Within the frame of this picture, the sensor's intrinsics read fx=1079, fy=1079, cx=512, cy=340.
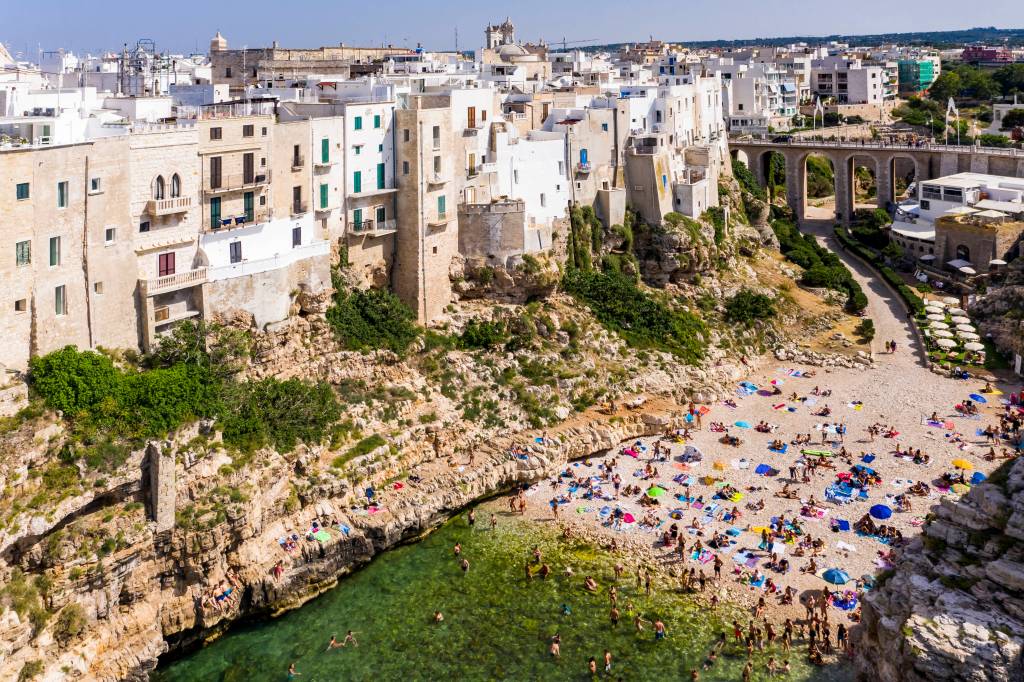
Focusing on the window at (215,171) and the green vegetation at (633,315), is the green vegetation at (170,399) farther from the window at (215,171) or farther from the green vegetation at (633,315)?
the green vegetation at (633,315)

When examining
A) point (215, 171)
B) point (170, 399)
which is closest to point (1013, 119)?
point (215, 171)

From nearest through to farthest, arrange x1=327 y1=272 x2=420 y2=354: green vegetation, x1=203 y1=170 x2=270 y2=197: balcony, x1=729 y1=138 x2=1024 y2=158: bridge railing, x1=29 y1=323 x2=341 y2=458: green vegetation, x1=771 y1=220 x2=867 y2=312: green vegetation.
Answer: x1=29 y1=323 x2=341 y2=458: green vegetation < x1=203 y1=170 x2=270 y2=197: balcony < x1=327 y1=272 x2=420 y2=354: green vegetation < x1=771 y1=220 x2=867 y2=312: green vegetation < x1=729 y1=138 x2=1024 y2=158: bridge railing

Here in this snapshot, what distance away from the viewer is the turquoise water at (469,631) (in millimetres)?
26859

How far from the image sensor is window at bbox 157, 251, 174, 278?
3197cm

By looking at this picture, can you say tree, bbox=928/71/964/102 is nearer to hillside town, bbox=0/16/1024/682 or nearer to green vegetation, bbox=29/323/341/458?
hillside town, bbox=0/16/1024/682

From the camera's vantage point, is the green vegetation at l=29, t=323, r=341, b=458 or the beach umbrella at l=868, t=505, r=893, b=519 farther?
the beach umbrella at l=868, t=505, r=893, b=519

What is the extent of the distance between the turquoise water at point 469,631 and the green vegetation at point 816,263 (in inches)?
1128

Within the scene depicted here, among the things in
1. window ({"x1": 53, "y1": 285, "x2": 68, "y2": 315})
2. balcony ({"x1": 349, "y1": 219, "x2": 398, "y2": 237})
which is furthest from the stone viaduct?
window ({"x1": 53, "y1": 285, "x2": 68, "y2": 315})

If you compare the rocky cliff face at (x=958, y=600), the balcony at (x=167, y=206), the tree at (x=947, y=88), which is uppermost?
Answer: the tree at (x=947, y=88)

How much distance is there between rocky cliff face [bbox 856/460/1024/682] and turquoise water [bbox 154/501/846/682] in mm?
5860

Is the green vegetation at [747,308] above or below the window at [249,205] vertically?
below

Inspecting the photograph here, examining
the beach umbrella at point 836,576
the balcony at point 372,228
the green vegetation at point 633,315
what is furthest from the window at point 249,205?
the beach umbrella at point 836,576

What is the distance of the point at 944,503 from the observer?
22.5 meters

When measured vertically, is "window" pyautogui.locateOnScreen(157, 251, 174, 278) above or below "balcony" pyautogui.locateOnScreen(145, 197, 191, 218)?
below
